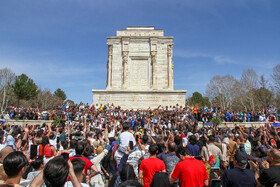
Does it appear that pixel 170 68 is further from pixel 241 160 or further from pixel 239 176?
pixel 239 176

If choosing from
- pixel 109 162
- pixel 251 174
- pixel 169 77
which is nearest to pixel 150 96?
pixel 169 77

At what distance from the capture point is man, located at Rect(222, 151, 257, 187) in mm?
3535

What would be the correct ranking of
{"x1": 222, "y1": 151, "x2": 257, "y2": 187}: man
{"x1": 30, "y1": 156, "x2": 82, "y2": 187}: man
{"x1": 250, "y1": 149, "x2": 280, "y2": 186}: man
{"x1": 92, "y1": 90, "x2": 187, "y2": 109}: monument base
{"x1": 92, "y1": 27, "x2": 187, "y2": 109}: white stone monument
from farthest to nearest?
1. {"x1": 92, "y1": 27, "x2": 187, "y2": 109}: white stone monument
2. {"x1": 92, "y1": 90, "x2": 187, "y2": 109}: monument base
3. {"x1": 222, "y1": 151, "x2": 257, "y2": 187}: man
4. {"x1": 250, "y1": 149, "x2": 280, "y2": 186}: man
5. {"x1": 30, "y1": 156, "x2": 82, "y2": 187}: man

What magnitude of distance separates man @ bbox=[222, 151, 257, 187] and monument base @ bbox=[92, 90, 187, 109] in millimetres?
25046

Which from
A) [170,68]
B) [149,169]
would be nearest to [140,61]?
[170,68]

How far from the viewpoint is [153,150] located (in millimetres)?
4238

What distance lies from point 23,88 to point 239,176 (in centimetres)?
4525

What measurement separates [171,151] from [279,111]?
41.9 m

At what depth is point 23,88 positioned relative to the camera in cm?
4069

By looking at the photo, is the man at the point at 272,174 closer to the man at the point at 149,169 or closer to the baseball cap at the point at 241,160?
the baseball cap at the point at 241,160

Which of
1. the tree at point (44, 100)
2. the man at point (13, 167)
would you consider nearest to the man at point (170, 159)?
the man at point (13, 167)

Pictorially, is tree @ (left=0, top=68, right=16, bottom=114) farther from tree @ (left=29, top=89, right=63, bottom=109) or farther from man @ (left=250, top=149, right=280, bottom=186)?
man @ (left=250, top=149, right=280, bottom=186)

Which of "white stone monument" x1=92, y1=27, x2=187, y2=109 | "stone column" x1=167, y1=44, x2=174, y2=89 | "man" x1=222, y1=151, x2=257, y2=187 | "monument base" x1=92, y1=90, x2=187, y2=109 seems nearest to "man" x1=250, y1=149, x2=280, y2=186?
"man" x1=222, y1=151, x2=257, y2=187

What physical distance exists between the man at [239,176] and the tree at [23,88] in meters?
45.0
